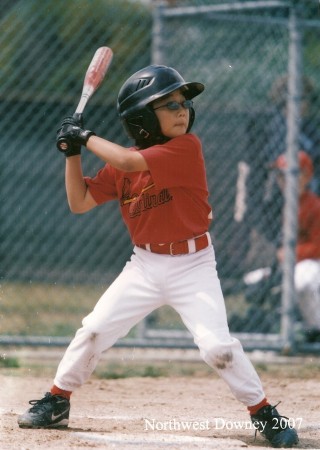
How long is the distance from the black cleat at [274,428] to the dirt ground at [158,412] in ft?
0.16

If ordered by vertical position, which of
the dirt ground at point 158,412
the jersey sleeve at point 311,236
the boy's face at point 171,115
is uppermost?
the boy's face at point 171,115

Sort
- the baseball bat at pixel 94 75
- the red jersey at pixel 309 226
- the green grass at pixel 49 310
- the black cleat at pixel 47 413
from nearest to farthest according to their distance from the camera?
1. the black cleat at pixel 47 413
2. the baseball bat at pixel 94 75
3. the red jersey at pixel 309 226
4. the green grass at pixel 49 310

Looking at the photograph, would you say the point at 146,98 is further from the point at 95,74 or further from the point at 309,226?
the point at 309,226

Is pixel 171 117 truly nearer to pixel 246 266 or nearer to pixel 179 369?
pixel 179 369

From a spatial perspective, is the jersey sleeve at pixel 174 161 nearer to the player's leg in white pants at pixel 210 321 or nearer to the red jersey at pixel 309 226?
the player's leg in white pants at pixel 210 321

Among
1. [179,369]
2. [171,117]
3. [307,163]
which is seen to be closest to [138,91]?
[171,117]

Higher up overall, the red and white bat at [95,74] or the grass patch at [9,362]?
the red and white bat at [95,74]

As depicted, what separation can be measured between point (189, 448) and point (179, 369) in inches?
79.0

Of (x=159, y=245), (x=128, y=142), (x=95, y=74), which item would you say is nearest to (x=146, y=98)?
(x=95, y=74)

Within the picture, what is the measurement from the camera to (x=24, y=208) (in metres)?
7.94

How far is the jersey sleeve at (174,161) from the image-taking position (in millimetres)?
3707

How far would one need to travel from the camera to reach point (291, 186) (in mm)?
5938

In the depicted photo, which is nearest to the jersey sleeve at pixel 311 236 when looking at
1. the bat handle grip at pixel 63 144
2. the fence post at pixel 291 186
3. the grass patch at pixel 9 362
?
the fence post at pixel 291 186

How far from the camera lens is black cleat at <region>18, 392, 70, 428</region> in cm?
383
